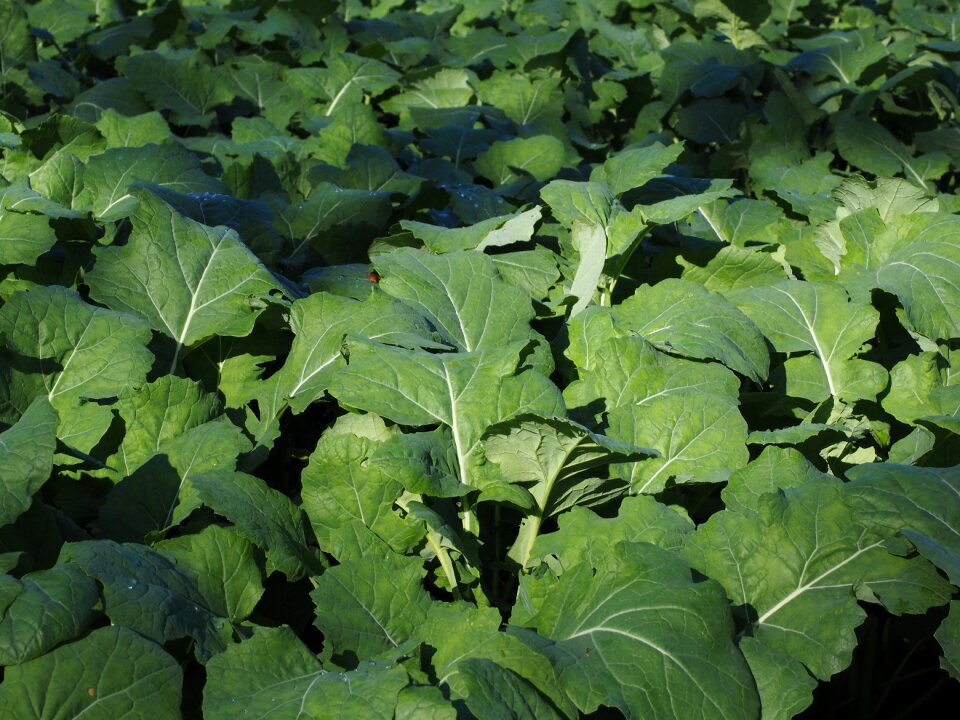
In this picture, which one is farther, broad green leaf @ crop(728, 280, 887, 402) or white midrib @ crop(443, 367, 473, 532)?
broad green leaf @ crop(728, 280, 887, 402)

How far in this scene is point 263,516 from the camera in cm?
194

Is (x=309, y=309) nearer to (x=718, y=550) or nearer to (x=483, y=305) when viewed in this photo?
(x=483, y=305)

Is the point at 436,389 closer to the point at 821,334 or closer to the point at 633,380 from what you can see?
the point at 633,380

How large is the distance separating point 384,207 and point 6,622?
188 cm

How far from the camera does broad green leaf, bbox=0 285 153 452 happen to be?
227 centimetres

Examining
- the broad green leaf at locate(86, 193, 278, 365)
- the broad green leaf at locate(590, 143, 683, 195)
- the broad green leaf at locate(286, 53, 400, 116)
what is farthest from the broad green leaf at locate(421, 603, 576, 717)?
the broad green leaf at locate(286, 53, 400, 116)

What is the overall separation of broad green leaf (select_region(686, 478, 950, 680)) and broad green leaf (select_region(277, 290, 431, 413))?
0.79m

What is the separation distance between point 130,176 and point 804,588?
2.19 metres

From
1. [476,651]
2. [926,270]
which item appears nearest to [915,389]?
[926,270]

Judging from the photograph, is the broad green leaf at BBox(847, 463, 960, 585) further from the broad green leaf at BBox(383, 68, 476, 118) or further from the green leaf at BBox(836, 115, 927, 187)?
the broad green leaf at BBox(383, 68, 476, 118)

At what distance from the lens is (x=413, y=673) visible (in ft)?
5.55

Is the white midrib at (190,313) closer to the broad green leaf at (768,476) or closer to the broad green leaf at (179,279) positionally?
the broad green leaf at (179,279)


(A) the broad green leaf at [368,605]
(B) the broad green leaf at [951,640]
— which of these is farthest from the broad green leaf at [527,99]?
(B) the broad green leaf at [951,640]

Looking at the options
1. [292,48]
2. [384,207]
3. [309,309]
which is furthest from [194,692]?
[292,48]
